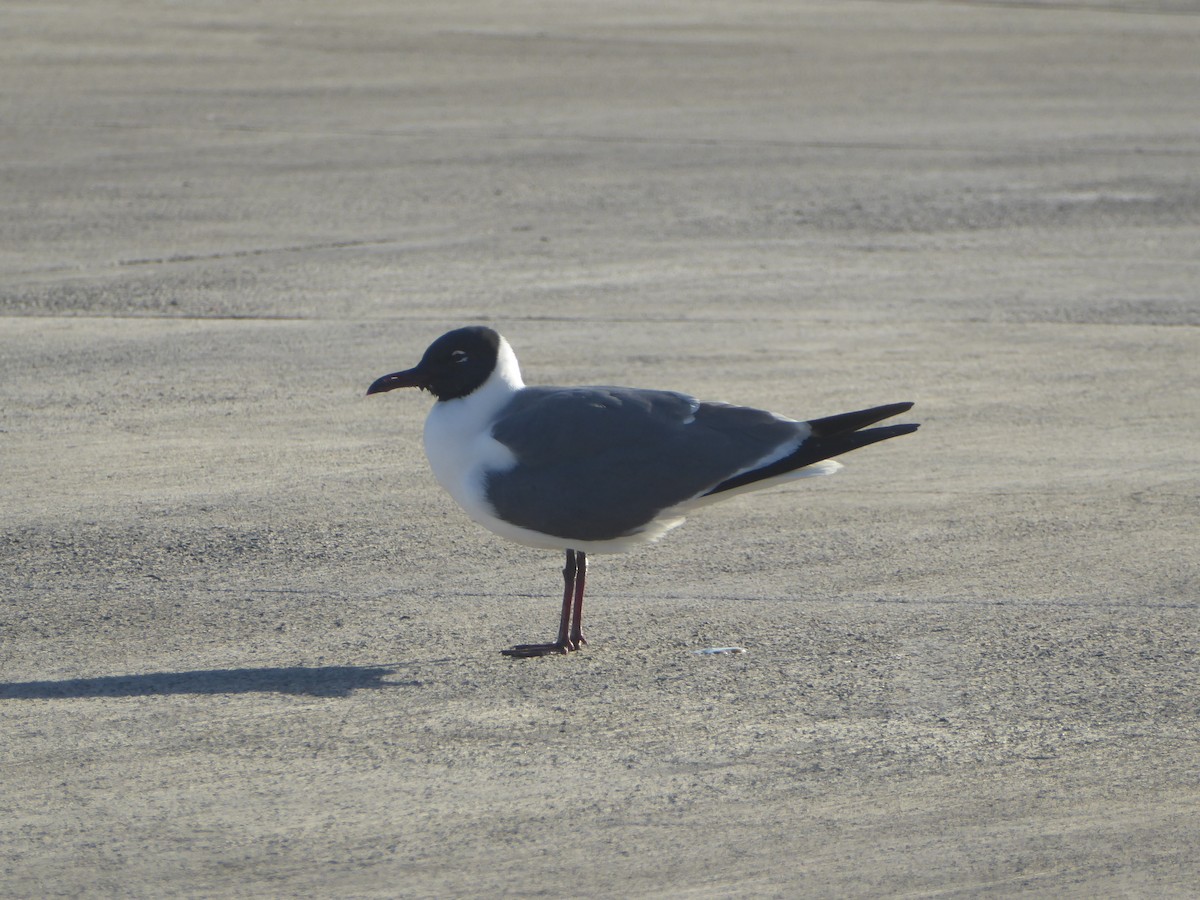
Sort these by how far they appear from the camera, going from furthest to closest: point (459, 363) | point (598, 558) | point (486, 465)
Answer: point (598, 558), point (459, 363), point (486, 465)

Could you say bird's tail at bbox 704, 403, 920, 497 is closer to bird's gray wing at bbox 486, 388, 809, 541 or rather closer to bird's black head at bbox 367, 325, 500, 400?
bird's gray wing at bbox 486, 388, 809, 541

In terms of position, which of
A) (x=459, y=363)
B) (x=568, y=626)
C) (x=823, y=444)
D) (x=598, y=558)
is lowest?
(x=598, y=558)

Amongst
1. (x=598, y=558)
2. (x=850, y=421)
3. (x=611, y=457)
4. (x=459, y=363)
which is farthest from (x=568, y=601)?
(x=598, y=558)

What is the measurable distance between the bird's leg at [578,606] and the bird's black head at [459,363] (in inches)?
26.3

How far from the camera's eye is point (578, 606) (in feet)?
18.9

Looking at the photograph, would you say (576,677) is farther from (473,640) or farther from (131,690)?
(131,690)

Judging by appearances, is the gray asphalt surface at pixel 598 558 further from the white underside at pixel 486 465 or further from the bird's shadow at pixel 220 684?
the white underside at pixel 486 465

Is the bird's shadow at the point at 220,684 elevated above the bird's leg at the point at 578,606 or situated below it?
below

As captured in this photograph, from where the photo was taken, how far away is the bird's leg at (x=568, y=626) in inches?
223

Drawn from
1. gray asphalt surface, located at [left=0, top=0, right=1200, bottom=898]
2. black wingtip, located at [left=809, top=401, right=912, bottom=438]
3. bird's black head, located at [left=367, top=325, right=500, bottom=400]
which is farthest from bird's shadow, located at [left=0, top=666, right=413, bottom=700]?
black wingtip, located at [left=809, top=401, right=912, bottom=438]

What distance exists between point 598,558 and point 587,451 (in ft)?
4.77

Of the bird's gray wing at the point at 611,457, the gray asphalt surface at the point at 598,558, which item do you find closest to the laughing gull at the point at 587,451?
the bird's gray wing at the point at 611,457

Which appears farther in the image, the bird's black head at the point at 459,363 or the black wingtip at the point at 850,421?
the bird's black head at the point at 459,363

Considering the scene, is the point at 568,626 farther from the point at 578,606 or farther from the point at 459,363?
the point at 459,363
